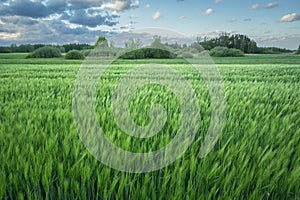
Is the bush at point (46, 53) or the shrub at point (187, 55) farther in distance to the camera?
the bush at point (46, 53)

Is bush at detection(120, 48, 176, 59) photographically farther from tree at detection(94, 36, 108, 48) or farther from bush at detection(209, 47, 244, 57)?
bush at detection(209, 47, 244, 57)

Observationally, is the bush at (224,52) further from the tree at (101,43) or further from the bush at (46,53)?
the bush at (46,53)

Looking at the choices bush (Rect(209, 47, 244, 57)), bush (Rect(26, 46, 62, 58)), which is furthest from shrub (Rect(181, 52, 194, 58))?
bush (Rect(26, 46, 62, 58))

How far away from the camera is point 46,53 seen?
20.3 meters

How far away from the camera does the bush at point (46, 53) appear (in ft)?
65.5

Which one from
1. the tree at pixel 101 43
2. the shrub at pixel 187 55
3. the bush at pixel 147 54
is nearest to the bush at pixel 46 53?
the tree at pixel 101 43

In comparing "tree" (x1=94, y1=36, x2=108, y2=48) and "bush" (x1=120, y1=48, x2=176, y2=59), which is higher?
"tree" (x1=94, y1=36, x2=108, y2=48)

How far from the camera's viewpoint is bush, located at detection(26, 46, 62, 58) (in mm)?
19969

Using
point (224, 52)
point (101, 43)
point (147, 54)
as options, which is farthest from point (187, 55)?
point (224, 52)

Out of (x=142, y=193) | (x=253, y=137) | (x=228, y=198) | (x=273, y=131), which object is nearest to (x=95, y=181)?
(x=142, y=193)

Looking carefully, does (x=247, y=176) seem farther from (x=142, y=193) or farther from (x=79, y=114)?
(x=79, y=114)

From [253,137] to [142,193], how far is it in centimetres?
90

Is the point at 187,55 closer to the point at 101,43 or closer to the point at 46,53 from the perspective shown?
the point at 101,43

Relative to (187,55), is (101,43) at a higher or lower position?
higher
